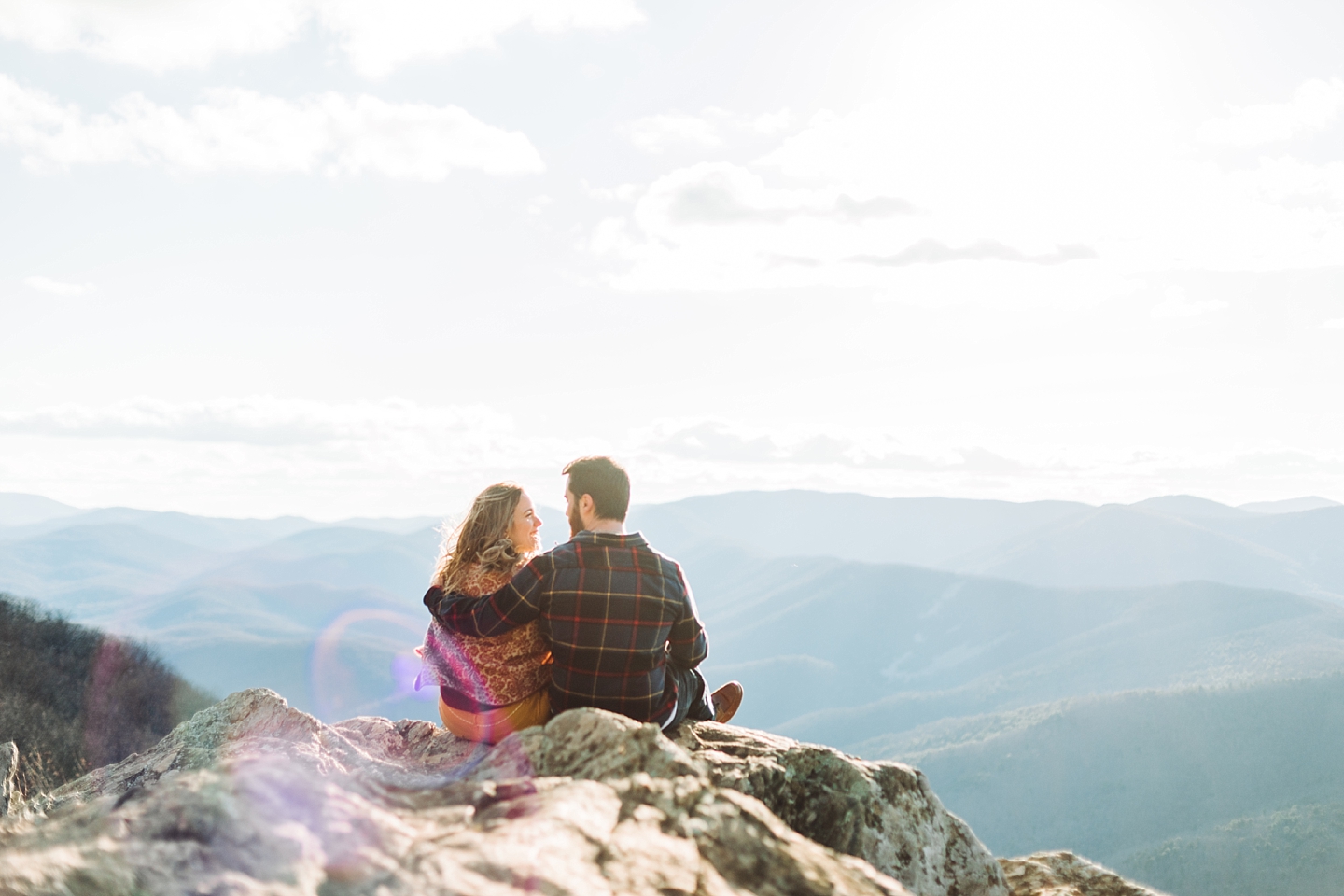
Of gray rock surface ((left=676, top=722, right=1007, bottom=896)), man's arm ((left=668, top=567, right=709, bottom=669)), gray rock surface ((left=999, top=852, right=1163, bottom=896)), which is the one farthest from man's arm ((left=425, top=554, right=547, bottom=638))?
gray rock surface ((left=999, top=852, right=1163, bottom=896))

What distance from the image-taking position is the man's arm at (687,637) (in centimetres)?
787

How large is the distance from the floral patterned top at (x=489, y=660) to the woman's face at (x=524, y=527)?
0.31m

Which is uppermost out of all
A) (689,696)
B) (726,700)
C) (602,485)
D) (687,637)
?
(602,485)

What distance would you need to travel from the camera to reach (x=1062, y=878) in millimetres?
7887

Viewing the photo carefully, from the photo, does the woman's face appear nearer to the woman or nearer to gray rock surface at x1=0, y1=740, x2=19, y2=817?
the woman

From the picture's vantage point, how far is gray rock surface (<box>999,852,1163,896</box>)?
7461mm

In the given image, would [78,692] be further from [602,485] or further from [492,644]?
[602,485]

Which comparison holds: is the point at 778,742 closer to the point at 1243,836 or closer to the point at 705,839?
the point at 705,839

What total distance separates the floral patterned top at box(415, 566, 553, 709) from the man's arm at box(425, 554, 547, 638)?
0.18m

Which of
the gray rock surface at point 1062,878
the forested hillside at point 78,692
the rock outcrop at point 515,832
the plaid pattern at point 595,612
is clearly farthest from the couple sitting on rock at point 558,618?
the forested hillside at point 78,692

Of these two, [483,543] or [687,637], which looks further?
[687,637]

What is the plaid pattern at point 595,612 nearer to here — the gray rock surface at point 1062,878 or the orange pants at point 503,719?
the orange pants at point 503,719

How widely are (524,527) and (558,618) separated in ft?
3.45

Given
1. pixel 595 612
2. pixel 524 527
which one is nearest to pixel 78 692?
pixel 524 527
